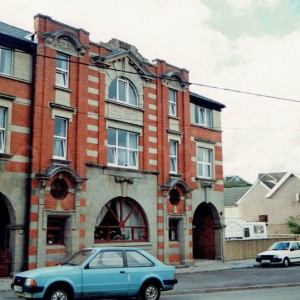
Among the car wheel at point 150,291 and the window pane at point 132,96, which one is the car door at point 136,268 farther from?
the window pane at point 132,96

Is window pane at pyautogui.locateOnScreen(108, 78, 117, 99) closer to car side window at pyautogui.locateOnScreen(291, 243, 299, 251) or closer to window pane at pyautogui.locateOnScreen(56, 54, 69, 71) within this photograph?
window pane at pyautogui.locateOnScreen(56, 54, 69, 71)

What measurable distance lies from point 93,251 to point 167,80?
1628 centimetres

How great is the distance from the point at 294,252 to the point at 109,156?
1251 cm

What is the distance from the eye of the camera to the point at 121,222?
2380cm

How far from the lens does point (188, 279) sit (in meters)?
19.8

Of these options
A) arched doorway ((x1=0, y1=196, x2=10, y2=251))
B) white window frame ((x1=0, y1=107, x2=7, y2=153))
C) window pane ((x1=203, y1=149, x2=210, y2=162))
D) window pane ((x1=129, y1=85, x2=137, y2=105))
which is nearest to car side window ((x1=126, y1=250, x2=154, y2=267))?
arched doorway ((x1=0, y1=196, x2=10, y2=251))

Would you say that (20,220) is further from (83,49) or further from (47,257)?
(83,49)

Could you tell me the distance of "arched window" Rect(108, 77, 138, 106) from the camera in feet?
80.2

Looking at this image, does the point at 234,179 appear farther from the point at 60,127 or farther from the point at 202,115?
the point at 60,127

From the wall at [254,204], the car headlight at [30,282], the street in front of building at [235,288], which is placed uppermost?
the wall at [254,204]

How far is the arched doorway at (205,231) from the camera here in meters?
29.7

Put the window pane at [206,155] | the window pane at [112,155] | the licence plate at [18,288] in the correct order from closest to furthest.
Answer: the licence plate at [18,288], the window pane at [112,155], the window pane at [206,155]

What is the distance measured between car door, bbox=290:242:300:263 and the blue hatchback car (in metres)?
15.6

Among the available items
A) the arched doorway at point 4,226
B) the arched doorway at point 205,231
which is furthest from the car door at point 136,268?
the arched doorway at point 205,231
